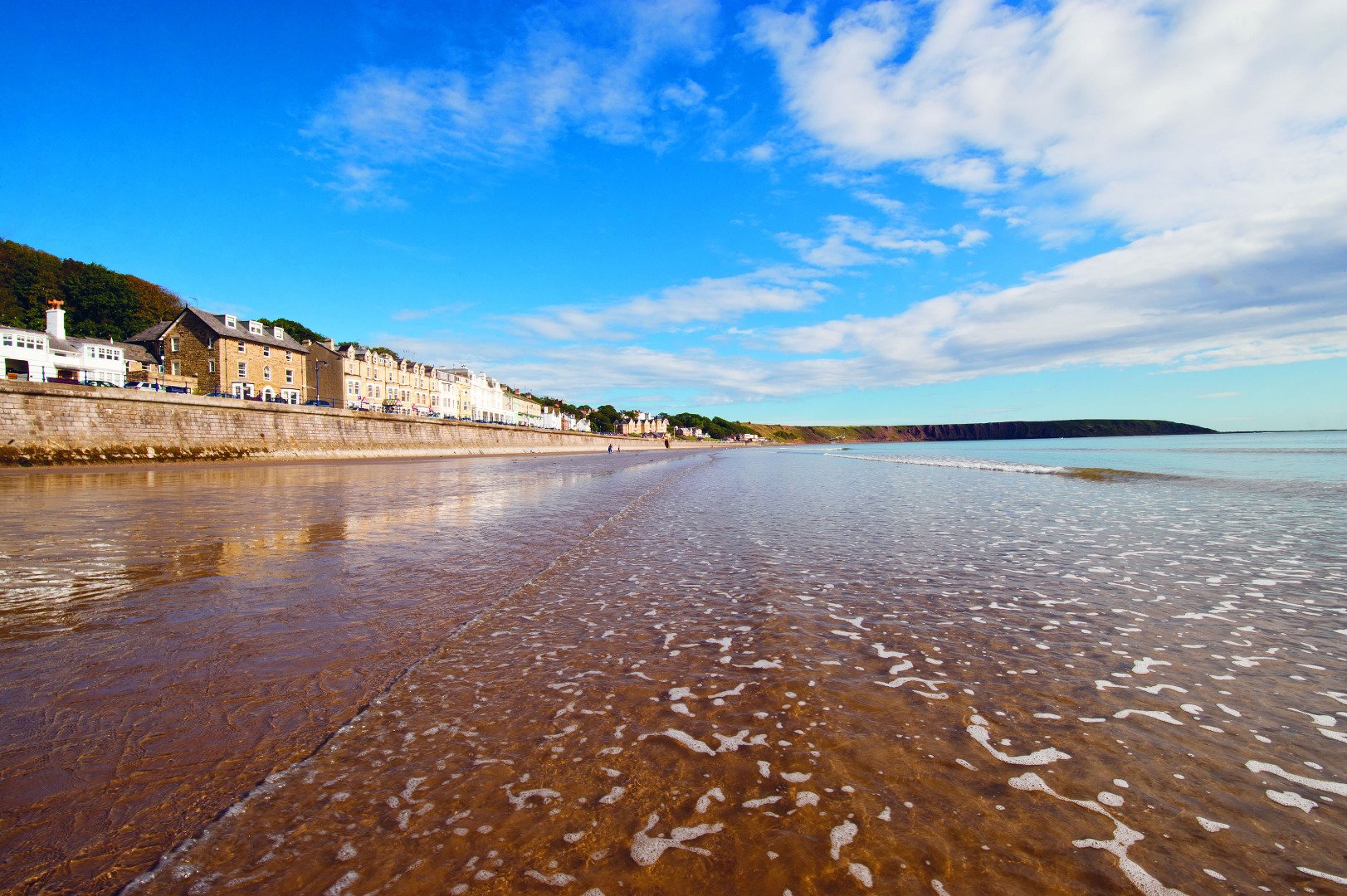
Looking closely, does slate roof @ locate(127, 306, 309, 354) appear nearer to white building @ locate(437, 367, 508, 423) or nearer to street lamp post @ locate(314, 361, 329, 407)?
street lamp post @ locate(314, 361, 329, 407)

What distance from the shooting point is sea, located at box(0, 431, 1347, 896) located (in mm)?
2781

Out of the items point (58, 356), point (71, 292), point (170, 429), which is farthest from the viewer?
point (71, 292)

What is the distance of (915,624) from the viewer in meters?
6.40

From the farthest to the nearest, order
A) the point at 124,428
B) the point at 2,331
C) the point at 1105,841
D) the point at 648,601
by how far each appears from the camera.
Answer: the point at 2,331 → the point at 124,428 → the point at 648,601 → the point at 1105,841

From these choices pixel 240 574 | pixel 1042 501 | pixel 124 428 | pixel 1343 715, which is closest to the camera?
pixel 1343 715

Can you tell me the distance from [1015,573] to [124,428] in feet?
134

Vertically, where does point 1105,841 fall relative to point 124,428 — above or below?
below

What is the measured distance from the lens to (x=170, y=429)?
109ft

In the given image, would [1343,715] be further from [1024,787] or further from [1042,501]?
[1042,501]

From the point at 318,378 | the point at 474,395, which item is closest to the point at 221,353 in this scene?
the point at 318,378

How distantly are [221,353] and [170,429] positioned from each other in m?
29.5

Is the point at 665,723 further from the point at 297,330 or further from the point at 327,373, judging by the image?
the point at 297,330

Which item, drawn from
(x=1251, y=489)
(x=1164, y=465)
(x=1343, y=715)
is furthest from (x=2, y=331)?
(x=1164, y=465)

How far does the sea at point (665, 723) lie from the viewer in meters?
2.78
